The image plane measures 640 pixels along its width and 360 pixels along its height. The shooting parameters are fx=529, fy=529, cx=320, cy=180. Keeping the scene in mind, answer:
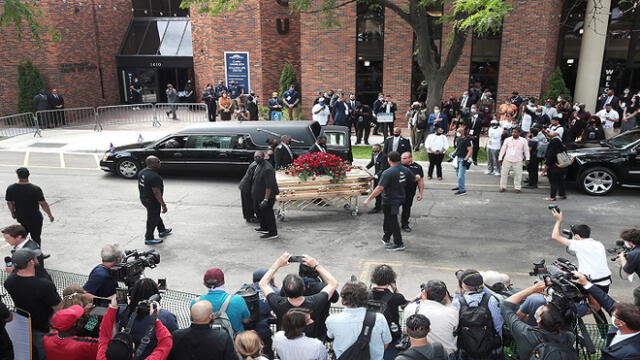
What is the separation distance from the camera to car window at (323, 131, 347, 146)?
1384 cm

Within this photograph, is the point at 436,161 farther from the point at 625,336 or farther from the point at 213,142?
the point at 625,336

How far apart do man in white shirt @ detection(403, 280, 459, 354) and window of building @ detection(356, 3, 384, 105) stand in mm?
18610

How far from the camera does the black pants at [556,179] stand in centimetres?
1205

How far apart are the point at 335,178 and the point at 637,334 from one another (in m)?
7.47

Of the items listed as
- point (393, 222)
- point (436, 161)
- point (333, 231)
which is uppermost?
point (436, 161)

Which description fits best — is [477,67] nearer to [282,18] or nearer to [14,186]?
[282,18]

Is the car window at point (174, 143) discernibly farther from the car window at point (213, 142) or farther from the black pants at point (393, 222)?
the black pants at point (393, 222)

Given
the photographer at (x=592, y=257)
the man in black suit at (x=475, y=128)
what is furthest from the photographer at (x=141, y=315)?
the man in black suit at (x=475, y=128)

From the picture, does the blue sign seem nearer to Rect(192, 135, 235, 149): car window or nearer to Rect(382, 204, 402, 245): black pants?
Rect(192, 135, 235, 149): car window

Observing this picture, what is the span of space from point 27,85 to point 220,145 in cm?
1395

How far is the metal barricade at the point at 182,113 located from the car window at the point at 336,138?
455 inches

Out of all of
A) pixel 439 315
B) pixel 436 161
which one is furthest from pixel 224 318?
pixel 436 161

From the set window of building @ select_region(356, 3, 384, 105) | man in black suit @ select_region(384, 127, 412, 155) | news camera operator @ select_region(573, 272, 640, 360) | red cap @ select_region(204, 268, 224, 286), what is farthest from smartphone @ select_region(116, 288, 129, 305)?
window of building @ select_region(356, 3, 384, 105)

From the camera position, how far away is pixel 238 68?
79.3ft
